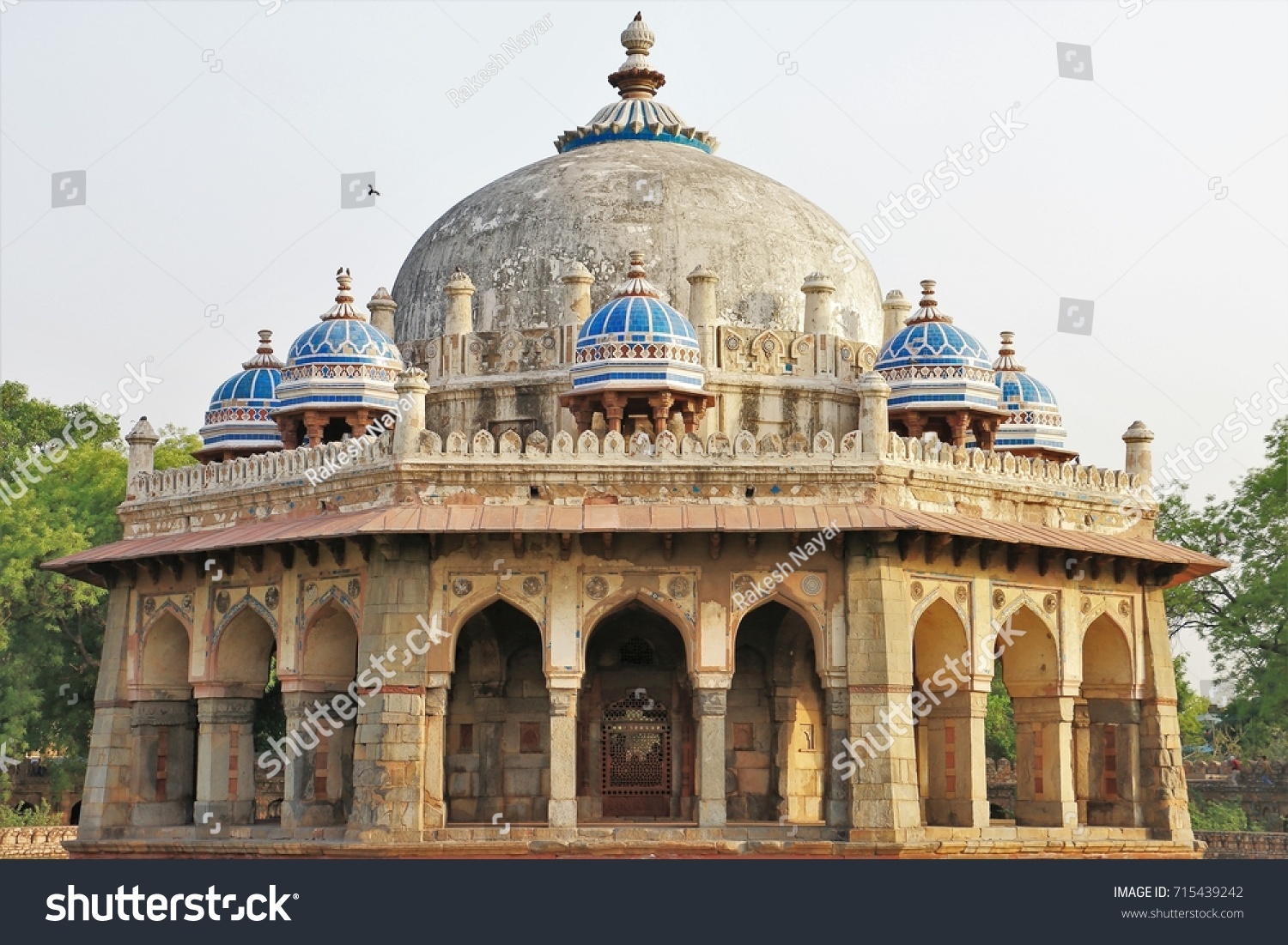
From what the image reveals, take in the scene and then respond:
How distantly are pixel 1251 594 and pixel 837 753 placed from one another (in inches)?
699

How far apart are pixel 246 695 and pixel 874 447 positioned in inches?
364

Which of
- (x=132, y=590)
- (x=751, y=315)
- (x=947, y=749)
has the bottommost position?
(x=947, y=749)

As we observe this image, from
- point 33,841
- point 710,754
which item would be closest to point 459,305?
point 710,754

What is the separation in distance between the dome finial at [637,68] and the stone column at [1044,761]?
38.0 feet

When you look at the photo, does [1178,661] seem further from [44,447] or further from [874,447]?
[44,447]

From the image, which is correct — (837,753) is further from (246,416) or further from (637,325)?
(246,416)

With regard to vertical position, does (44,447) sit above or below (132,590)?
above

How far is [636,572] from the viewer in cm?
Answer: 2634

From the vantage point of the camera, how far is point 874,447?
2650cm

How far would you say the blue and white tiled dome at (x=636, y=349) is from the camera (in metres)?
26.8
